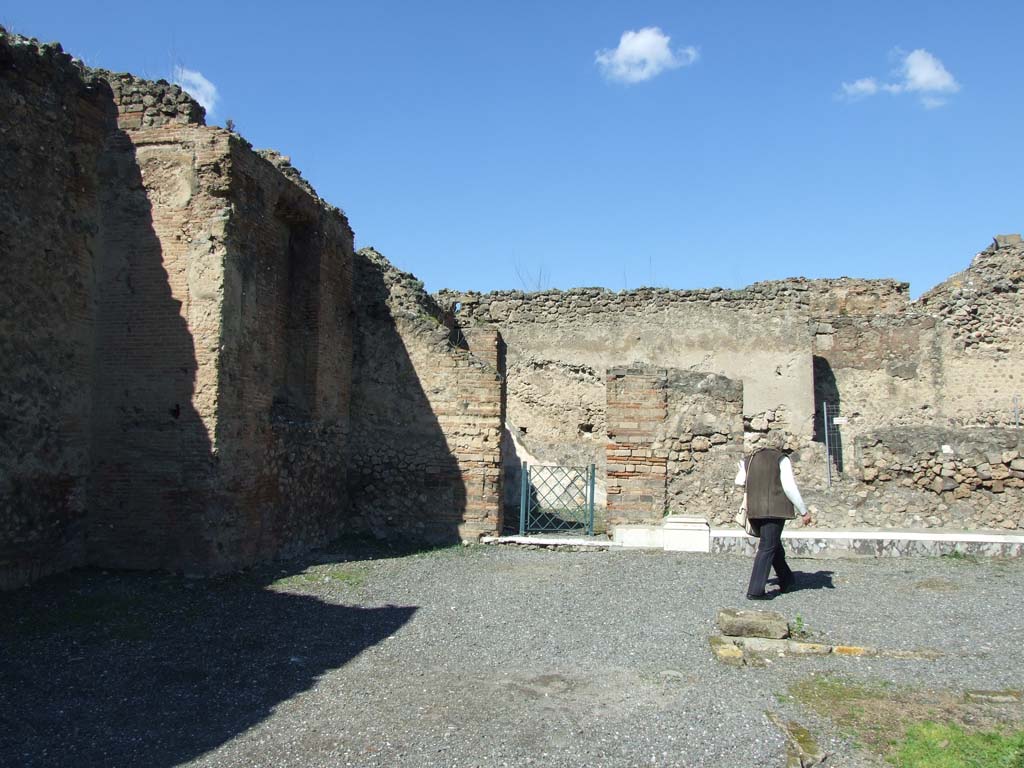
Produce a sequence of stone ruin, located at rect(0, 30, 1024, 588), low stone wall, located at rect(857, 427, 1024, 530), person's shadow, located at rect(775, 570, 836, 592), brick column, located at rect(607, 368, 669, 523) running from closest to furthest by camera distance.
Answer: stone ruin, located at rect(0, 30, 1024, 588)
person's shadow, located at rect(775, 570, 836, 592)
low stone wall, located at rect(857, 427, 1024, 530)
brick column, located at rect(607, 368, 669, 523)

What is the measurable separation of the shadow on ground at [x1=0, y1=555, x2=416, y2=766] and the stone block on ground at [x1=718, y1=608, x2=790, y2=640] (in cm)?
240

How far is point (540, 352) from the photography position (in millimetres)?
15648

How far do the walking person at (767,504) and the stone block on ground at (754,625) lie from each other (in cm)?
116

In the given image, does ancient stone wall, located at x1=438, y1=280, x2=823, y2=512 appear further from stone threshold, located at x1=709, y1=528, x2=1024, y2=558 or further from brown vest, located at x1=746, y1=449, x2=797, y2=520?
brown vest, located at x1=746, y1=449, x2=797, y2=520

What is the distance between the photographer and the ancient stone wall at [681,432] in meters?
9.95

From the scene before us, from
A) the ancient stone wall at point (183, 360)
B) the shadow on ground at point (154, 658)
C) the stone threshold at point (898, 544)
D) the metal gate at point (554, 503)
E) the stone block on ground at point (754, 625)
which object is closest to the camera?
the shadow on ground at point (154, 658)

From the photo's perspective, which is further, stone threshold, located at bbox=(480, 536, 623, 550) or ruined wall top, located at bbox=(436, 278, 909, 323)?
ruined wall top, located at bbox=(436, 278, 909, 323)

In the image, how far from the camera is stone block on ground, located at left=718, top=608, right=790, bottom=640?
532 cm

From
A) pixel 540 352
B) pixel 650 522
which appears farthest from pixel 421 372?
pixel 540 352

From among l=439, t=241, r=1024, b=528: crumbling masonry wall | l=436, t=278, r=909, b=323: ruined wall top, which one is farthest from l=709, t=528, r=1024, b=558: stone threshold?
l=436, t=278, r=909, b=323: ruined wall top

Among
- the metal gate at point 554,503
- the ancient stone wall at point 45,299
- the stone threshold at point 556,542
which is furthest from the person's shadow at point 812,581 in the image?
the ancient stone wall at point 45,299

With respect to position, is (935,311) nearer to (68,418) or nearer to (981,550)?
(981,550)

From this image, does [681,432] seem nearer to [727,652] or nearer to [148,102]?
[727,652]

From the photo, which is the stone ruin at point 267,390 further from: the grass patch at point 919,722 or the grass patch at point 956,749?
the grass patch at point 956,749
